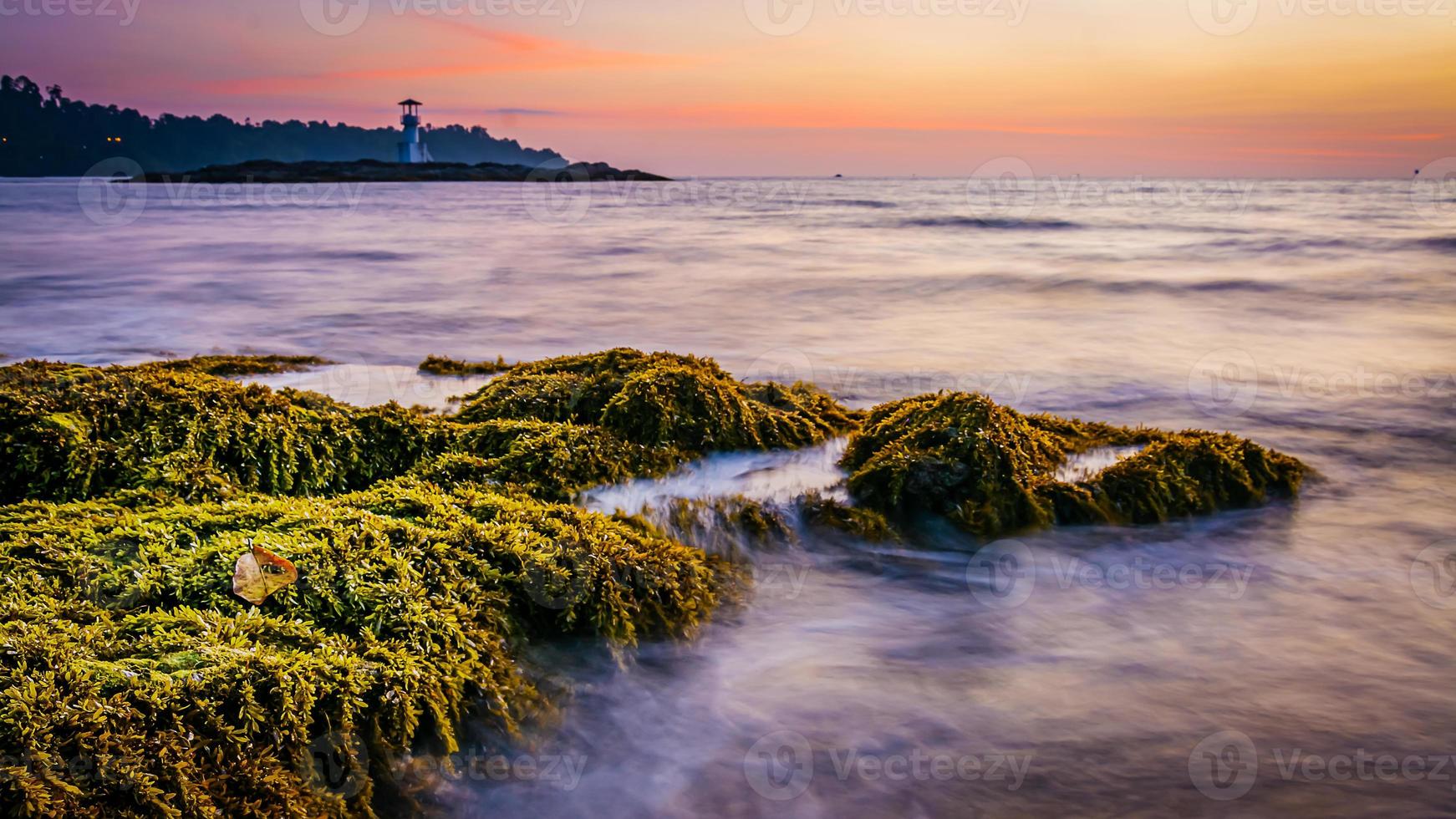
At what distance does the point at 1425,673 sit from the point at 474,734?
3.32m

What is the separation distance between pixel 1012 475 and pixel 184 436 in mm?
3543

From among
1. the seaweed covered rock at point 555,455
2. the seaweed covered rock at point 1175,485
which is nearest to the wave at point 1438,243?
the seaweed covered rock at point 1175,485

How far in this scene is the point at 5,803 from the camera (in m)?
1.59

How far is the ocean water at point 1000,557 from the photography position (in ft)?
8.63

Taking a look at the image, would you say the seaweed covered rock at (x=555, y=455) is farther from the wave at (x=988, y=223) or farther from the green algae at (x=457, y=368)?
the wave at (x=988, y=223)

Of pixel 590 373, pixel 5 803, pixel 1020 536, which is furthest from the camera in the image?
pixel 590 373

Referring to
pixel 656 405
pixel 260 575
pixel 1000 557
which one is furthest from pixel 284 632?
pixel 1000 557

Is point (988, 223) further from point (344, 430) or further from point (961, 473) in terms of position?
point (344, 430)

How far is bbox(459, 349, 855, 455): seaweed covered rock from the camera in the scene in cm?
431

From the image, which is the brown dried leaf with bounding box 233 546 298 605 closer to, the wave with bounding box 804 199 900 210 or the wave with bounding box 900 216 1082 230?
the wave with bounding box 900 216 1082 230

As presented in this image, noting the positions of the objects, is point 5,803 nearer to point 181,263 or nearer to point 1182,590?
point 1182,590

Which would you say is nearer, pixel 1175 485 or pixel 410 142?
pixel 1175 485

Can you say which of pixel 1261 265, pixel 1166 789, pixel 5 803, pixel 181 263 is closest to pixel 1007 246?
pixel 1261 265

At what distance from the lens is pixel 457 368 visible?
21.9 ft
